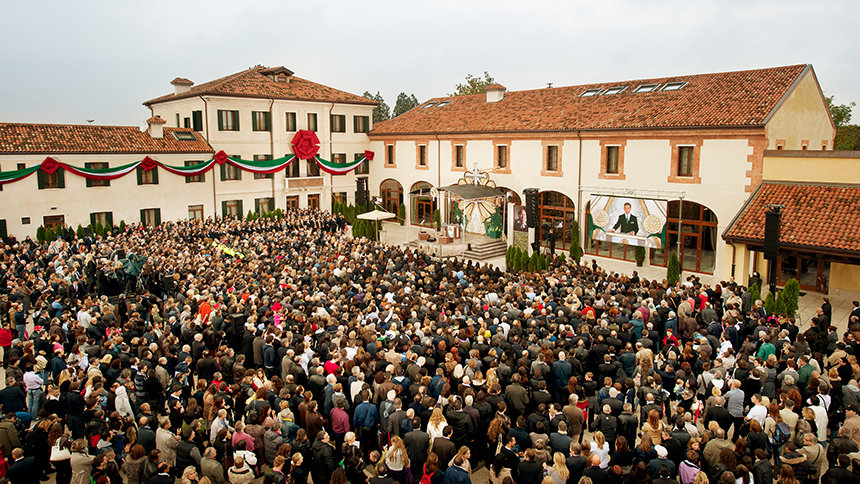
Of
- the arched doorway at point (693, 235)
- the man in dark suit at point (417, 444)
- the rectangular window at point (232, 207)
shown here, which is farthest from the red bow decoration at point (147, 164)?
the man in dark suit at point (417, 444)

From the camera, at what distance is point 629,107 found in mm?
25562

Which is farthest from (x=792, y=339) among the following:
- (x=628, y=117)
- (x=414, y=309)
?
(x=628, y=117)

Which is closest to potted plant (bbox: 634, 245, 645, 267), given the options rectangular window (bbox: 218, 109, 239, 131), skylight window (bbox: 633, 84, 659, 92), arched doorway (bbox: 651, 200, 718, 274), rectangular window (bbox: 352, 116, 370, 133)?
arched doorway (bbox: 651, 200, 718, 274)

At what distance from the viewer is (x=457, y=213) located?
30.3 meters

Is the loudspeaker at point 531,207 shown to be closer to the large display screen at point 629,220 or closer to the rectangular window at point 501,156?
the large display screen at point 629,220

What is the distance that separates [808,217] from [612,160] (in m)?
8.30

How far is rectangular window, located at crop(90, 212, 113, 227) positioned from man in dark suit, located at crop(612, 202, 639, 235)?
25076 millimetres

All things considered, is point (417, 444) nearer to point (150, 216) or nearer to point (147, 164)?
point (147, 164)

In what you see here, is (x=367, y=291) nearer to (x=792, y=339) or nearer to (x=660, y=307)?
(x=660, y=307)

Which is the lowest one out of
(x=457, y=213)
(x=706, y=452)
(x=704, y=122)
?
(x=706, y=452)

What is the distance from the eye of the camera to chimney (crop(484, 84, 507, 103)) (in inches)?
1277

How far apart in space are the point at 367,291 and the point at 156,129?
22.2 m

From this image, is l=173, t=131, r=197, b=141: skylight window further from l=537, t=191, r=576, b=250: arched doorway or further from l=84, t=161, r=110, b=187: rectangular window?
l=537, t=191, r=576, b=250: arched doorway

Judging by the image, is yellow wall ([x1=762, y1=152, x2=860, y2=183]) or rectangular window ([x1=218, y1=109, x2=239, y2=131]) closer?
yellow wall ([x1=762, y1=152, x2=860, y2=183])
